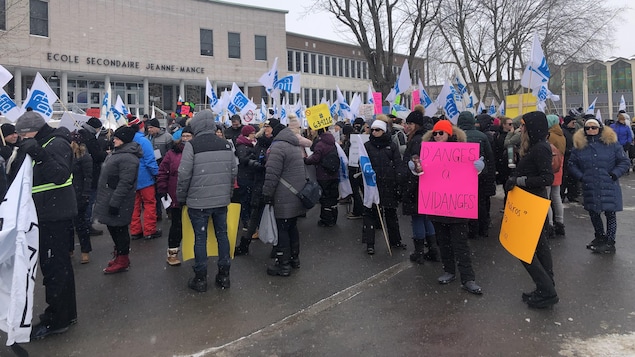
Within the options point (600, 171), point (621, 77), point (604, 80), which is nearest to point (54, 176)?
point (600, 171)

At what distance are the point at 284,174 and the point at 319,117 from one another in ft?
8.71

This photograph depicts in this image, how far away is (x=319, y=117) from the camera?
26.5 ft

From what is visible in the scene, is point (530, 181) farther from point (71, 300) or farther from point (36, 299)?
point (36, 299)

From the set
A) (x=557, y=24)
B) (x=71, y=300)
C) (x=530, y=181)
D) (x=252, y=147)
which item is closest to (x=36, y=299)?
(x=71, y=300)

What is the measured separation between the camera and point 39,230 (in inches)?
161

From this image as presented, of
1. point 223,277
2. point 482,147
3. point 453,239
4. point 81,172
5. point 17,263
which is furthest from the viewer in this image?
point 81,172

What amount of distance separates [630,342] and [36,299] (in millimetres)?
5929

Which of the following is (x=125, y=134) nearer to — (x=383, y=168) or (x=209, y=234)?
(x=209, y=234)

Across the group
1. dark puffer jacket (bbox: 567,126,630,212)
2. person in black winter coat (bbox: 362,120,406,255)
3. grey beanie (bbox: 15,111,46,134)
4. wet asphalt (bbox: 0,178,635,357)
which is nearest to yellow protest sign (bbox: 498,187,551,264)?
wet asphalt (bbox: 0,178,635,357)

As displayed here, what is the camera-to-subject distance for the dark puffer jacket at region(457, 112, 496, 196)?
21.9 feet

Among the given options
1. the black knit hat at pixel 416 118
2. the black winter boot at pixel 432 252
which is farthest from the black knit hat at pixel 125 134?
the black winter boot at pixel 432 252

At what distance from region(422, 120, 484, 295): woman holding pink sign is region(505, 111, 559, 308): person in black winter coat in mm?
502

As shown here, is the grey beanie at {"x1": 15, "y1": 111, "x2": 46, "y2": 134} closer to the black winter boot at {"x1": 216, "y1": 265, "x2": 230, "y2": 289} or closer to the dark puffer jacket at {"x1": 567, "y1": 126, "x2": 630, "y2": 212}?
the black winter boot at {"x1": 216, "y1": 265, "x2": 230, "y2": 289}

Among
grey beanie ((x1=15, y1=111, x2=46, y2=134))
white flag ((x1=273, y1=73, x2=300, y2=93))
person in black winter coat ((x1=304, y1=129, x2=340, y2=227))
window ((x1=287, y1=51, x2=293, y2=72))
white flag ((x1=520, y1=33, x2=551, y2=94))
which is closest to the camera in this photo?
grey beanie ((x1=15, y1=111, x2=46, y2=134))
